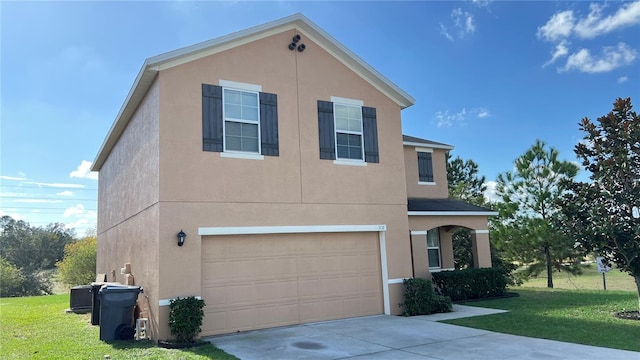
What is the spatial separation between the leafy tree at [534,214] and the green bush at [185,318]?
15.2 metres

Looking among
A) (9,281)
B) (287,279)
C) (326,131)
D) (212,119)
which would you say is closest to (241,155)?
(212,119)

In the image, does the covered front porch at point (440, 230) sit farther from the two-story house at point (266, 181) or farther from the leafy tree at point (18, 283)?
the leafy tree at point (18, 283)

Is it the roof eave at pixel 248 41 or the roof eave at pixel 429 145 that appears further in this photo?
the roof eave at pixel 429 145

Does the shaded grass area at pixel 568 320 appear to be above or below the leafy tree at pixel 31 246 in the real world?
below

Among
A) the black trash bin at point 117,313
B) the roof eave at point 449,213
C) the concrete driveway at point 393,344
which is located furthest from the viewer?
the roof eave at point 449,213

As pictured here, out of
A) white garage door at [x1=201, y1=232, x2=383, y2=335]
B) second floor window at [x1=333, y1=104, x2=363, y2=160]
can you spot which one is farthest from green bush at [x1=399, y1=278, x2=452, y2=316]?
second floor window at [x1=333, y1=104, x2=363, y2=160]

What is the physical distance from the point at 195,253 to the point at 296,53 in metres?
5.76

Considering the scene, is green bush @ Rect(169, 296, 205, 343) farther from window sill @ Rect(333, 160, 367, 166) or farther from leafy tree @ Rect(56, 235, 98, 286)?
→ leafy tree @ Rect(56, 235, 98, 286)

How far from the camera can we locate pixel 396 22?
14609mm

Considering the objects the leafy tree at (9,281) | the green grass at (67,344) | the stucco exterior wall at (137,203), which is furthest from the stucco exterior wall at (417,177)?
the leafy tree at (9,281)

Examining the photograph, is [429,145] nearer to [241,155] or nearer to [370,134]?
[370,134]

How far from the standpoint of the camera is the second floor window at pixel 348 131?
12.0 metres

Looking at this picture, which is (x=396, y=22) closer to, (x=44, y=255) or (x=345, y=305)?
(x=345, y=305)

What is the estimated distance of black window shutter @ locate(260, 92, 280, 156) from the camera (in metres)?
10.8
